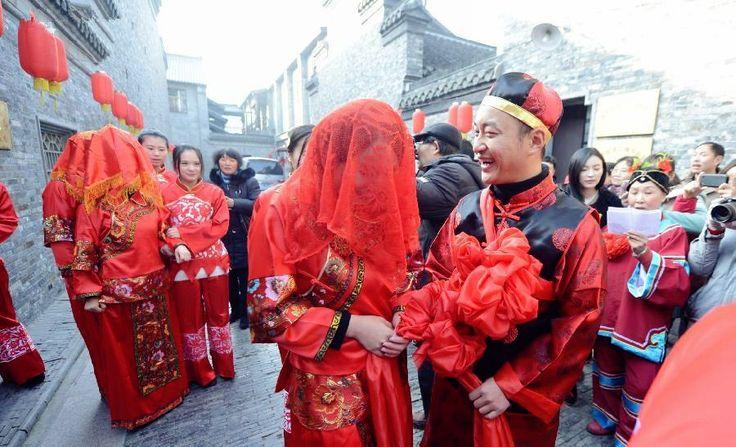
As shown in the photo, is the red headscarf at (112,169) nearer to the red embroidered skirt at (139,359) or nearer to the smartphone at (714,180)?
the red embroidered skirt at (139,359)

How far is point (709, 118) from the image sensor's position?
4984 mm

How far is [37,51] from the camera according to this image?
11.1ft

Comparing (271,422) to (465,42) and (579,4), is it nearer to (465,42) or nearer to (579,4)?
(579,4)

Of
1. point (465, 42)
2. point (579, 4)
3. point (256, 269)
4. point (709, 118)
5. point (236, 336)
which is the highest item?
point (465, 42)

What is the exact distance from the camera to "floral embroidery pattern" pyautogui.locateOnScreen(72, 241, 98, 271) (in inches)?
88.9

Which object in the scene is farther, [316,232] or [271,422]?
[271,422]

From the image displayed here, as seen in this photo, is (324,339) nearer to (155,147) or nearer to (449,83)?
(155,147)

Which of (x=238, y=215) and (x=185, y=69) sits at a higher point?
(x=185, y=69)

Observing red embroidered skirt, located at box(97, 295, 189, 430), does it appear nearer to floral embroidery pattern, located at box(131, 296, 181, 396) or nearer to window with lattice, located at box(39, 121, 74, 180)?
floral embroidery pattern, located at box(131, 296, 181, 396)

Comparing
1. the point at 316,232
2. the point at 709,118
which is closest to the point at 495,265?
the point at 316,232

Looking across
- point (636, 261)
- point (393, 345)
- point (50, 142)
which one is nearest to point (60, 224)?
point (393, 345)

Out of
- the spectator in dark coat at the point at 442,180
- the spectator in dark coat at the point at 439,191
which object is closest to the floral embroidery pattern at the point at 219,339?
the spectator in dark coat at the point at 439,191

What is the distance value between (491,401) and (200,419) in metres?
2.38

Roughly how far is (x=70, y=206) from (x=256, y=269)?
1955 mm
